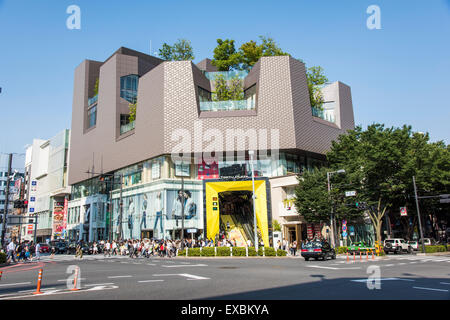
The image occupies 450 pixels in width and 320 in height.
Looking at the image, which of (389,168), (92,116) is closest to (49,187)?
(92,116)

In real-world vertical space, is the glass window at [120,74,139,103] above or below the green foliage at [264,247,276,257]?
above

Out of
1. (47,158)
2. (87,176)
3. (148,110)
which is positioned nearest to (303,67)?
(148,110)

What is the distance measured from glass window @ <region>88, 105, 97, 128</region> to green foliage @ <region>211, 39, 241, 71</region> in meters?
25.9

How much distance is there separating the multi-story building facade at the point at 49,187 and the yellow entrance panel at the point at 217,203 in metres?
51.9

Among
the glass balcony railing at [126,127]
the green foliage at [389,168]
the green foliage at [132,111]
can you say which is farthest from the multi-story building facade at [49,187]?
the green foliage at [389,168]

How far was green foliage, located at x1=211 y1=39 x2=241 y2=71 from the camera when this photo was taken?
6869 cm

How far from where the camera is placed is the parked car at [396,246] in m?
40.0

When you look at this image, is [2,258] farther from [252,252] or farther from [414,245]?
[414,245]

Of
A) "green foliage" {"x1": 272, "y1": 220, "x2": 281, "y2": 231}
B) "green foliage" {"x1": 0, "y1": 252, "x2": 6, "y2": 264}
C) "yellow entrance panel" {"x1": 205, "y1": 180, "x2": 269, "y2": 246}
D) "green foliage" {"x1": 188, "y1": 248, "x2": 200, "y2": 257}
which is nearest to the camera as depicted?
"green foliage" {"x1": 0, "y1": 252, "x2": 6, "y2": 264}

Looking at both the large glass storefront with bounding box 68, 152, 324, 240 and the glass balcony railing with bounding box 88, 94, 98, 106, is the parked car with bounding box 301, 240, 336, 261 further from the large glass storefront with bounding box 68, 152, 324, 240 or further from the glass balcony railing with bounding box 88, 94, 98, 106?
the glass balcony railing with bounding box 88, 94, 98, 106

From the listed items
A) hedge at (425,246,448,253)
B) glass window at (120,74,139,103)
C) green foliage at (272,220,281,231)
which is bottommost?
Result: hedge at (425,246,448,253)

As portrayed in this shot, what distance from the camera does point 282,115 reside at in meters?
52.8

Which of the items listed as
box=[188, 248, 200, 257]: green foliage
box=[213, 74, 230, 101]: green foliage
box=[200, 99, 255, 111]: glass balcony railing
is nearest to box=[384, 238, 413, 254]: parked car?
box=[188, 248, 200, 257]: green foliage
